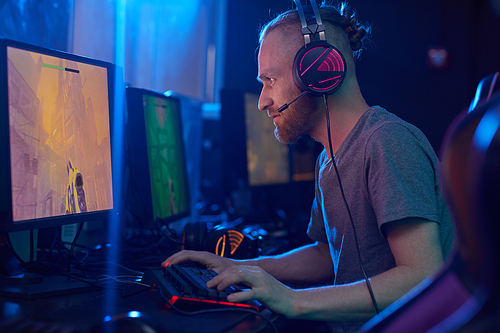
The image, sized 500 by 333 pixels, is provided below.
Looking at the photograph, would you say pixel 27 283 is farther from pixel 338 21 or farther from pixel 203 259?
pixel 338 21

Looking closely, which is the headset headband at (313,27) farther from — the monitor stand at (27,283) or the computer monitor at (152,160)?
the monitor stand at (27,283)

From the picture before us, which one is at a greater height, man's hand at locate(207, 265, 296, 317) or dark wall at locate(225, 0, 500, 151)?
dark wall at locate(225, 0, 500, 151)

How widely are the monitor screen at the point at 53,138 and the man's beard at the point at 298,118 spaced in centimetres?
48

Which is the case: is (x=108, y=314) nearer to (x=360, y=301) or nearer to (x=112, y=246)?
(x=360, y=301)

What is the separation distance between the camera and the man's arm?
707 mm

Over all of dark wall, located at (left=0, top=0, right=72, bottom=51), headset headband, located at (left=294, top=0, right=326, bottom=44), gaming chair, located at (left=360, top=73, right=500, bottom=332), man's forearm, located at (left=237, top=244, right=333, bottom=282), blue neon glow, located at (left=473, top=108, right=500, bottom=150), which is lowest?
man's forearm, located at (left=237, top=244, right=333, bottom=282)

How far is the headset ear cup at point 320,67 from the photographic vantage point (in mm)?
992

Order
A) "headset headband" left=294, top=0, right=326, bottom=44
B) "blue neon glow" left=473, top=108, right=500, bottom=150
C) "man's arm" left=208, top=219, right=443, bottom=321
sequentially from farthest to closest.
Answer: "headset headband" left=294, top=0, right=326, bottom=44, "man's arm" left=208, top=219, right=443, bottom=321, "blue neon glow" left=473, top=108, right=500, bottom=150

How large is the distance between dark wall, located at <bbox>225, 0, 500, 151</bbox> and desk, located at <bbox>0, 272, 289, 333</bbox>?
69.3 inches

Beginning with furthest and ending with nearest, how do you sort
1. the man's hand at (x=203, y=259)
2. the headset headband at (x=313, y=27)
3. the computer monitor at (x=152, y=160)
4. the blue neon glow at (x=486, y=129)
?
the computer monitor at (x=152, y=160), the headset headband at (x=313, y=27), the man's hand at (x=203, y=259), the blue neon glow at (x=486, y=129)

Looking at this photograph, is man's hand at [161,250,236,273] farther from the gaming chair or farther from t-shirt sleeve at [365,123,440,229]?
the gaming chair

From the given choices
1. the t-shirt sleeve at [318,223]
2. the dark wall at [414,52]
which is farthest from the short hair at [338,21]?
the dark wall at [414,52]

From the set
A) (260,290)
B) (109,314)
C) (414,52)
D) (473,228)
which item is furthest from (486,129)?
(414,52)

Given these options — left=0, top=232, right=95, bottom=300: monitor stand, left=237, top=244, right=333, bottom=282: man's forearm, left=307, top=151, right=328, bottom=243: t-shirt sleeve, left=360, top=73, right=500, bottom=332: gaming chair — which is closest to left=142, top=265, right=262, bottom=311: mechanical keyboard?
left=0, top=232, right=95, bottom=300: monitor stand
